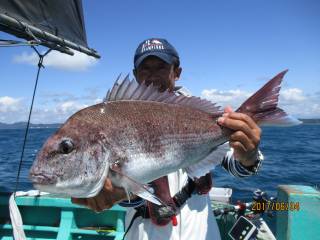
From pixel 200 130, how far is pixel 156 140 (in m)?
0.43

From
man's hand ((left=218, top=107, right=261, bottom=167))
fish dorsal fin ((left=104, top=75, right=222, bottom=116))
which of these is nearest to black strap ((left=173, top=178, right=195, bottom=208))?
man's hand ((left=218, top=107, right=261, bottom=167))

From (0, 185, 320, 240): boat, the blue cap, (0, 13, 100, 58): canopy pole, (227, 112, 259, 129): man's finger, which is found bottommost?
(0, 185, 320, 240): boat

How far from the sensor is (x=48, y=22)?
6.12 m

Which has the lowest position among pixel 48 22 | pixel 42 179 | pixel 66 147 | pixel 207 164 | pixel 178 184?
pixel 178 184

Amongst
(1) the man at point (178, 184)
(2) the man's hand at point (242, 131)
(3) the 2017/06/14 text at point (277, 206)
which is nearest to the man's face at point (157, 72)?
(1) the man at point (178, 184)

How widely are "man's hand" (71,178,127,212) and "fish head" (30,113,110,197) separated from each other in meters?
0.15

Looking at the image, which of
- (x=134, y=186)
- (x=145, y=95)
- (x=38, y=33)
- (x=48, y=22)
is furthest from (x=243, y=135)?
(x=48, y=22)

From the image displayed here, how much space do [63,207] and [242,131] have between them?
4523 millimetres

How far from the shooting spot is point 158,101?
2.59 metres

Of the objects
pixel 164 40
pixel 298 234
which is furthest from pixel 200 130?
pixel 298 234

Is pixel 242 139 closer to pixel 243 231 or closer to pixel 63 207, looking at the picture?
pixel 243 231

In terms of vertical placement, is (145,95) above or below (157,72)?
below

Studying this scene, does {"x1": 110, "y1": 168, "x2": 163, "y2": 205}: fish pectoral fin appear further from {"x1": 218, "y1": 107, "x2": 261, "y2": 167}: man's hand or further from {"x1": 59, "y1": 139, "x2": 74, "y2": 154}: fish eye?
{"x1": 218, "y1": 107, "x2": 261, "y2": 167}: man's hand

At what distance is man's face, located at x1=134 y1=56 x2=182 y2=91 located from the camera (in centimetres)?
335
